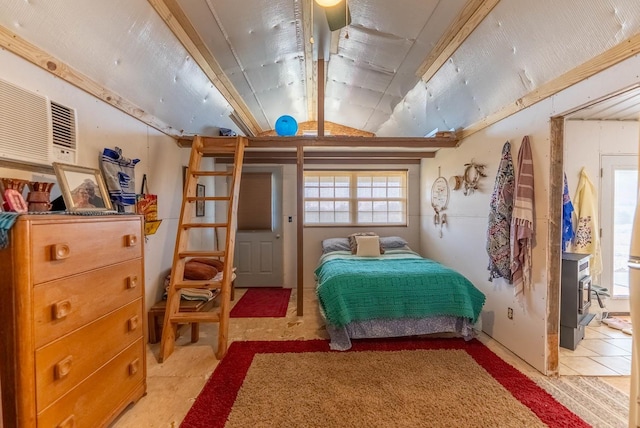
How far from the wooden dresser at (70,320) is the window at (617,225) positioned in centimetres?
472

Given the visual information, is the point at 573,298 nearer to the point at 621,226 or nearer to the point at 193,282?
the point at 621,226

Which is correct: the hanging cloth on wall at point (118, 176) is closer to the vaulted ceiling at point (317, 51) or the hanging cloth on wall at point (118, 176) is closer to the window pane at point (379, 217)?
the vaulted ceiling at point (317, 51)

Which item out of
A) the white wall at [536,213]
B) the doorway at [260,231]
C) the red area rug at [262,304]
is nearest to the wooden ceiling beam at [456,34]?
the white wall at [536,213]

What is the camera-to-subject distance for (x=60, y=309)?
1.23 meters

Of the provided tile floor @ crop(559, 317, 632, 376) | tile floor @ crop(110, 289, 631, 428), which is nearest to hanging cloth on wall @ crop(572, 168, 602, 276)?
tile floor @ crop(559, 317, 632, 376)

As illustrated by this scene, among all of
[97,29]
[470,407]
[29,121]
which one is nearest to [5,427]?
[29,121]

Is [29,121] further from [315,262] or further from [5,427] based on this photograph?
[315,262]

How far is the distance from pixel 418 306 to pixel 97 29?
3.21 m

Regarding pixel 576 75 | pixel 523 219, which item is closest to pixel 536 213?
pixel 523 219

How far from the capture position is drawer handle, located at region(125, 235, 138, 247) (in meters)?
1.72

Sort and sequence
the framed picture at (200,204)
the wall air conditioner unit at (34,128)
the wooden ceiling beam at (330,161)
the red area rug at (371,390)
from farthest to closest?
the wooden ceiling beam at (330,161) → the framed picture at (200,204) → the red area rug at (371,390) → the wall air conditioner unit at (34,128)

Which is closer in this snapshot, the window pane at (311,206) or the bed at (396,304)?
the bed at (396,304)

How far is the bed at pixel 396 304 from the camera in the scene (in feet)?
8.70

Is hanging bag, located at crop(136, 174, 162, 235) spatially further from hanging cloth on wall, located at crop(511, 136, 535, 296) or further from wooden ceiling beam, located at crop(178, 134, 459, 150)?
hanging cloth on wall, located at crop(511, 136, 535, 296)
